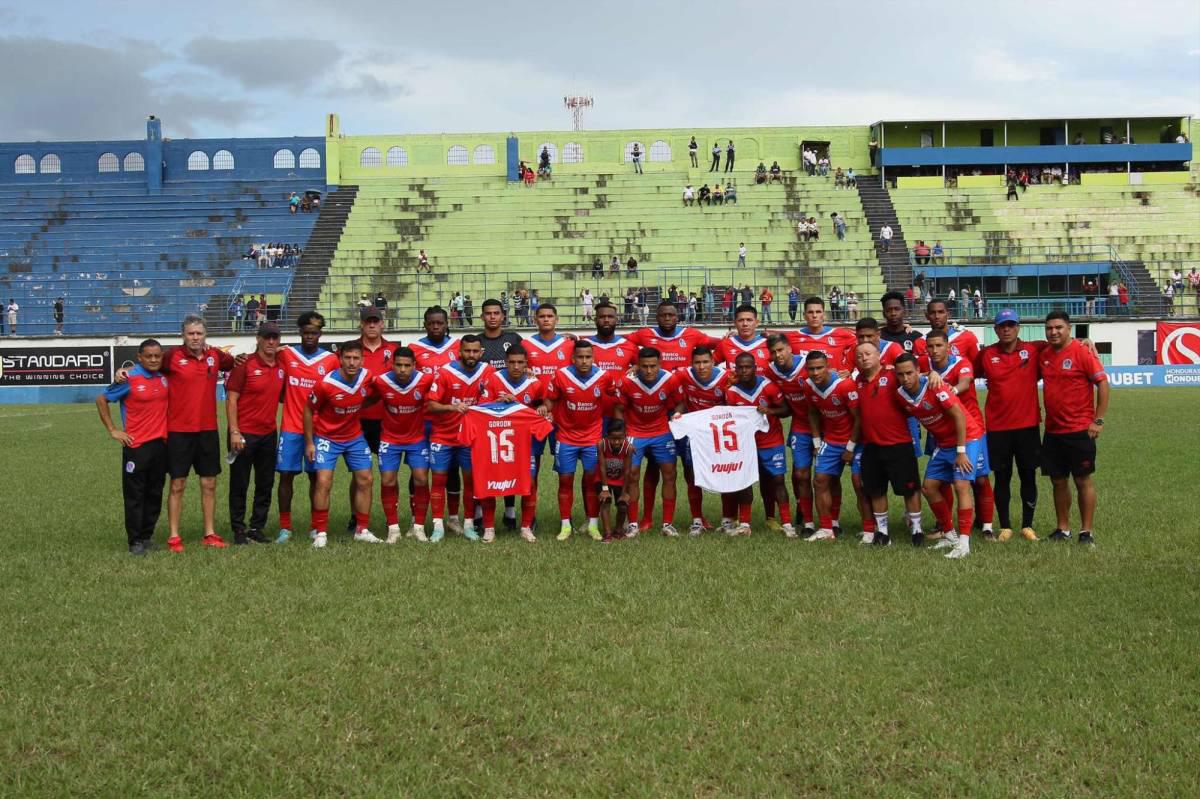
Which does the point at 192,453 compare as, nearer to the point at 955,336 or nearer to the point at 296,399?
the point at 296,399

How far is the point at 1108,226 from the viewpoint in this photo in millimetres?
44031

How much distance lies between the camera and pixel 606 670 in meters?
5.96

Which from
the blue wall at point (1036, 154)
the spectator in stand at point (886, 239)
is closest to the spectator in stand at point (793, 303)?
the spectator in stand at point (886, 239)

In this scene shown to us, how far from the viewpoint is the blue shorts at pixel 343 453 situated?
33.2ft

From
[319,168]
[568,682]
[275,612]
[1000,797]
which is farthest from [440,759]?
[319,168]

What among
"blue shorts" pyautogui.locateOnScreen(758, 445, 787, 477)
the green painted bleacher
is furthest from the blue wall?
"blue shorts" pyautogui.locateOnScreen(758, 445, 787, 477)

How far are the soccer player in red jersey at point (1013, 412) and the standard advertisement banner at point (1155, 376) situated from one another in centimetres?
2609

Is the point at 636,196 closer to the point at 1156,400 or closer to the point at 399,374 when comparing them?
the point at 1156,400

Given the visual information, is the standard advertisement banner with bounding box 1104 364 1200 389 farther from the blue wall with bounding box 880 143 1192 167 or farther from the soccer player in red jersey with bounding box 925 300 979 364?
the soccer player in red jersey with bounding box 925 300 979 364

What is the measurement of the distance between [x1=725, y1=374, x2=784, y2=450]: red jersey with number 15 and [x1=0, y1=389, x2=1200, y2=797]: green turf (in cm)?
129

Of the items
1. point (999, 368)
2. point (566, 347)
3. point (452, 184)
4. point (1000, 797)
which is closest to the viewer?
point (1000, 797)

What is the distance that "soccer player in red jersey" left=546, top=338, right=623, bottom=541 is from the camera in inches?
411

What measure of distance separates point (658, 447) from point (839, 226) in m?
34.3

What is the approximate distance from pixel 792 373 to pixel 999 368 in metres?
1.86
